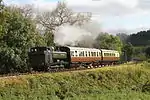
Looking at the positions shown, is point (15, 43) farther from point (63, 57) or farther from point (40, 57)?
point (40, 57)

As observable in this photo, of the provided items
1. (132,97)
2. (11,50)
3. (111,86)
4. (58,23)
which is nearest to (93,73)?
(111,86)

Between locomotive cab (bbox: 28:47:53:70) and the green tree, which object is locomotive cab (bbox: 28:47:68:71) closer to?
locomotive cab (bbox: 28:47:53:70)

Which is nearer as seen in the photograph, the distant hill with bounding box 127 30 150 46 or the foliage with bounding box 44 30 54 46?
the foliage with bounding box 44 30 54 46

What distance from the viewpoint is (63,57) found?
46.2 metres

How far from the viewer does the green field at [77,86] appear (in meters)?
28.5

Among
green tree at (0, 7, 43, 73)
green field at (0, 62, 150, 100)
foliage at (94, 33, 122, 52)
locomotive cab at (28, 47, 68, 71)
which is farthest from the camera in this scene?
foliage at (94, 33, 122, 52)

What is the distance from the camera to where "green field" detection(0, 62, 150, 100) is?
2852cm

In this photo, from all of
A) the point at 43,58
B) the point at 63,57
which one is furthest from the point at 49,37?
the point at 43,58

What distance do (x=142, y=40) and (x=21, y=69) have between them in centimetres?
14277

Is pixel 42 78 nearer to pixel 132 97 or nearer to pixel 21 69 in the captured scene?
pixel 132 97

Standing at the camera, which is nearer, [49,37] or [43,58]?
[43,58]

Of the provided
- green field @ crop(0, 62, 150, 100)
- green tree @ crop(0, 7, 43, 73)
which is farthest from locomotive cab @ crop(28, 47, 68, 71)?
green tree @ crop(0, 7, 43, 73)

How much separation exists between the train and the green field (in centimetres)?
560

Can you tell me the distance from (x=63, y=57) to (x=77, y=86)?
12503mm
